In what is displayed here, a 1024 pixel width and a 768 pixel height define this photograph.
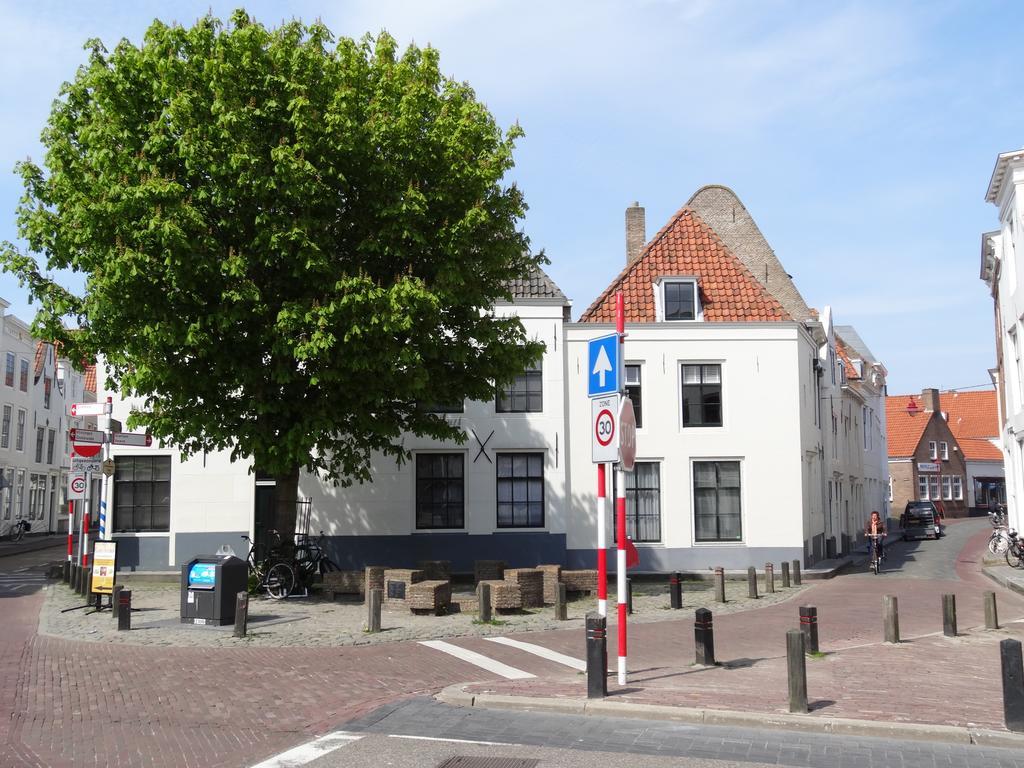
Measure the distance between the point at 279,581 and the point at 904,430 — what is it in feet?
192

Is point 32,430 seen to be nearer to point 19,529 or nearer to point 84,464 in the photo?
point 19,529

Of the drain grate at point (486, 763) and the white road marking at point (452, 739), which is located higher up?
the drain grate at point (486, 763)

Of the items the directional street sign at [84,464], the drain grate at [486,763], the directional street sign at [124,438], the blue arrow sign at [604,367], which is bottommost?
the drain grate at [486,763]

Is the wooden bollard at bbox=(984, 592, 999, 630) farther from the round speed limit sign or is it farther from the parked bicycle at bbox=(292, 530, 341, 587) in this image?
the round speed limit sign

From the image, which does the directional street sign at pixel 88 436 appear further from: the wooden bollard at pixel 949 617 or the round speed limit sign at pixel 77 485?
the wooden bollard at pixel 949 617

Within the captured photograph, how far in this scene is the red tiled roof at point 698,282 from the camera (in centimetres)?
2478

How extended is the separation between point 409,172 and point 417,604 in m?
7.59

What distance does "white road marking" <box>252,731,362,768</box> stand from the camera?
696cm

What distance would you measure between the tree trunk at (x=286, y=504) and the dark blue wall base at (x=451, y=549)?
4862 mm

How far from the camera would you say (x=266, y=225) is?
596 inches

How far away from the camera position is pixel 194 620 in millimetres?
14453

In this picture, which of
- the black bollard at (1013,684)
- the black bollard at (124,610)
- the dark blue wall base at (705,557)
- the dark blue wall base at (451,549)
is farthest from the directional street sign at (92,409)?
the black bollard at (1013,684)

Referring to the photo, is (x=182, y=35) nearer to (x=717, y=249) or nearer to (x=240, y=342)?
(x=240, y=342)

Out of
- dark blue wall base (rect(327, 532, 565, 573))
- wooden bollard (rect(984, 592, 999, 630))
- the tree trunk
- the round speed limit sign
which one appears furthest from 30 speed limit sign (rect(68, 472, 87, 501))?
wooden bollard (rect(984, 592, 999, 630))
